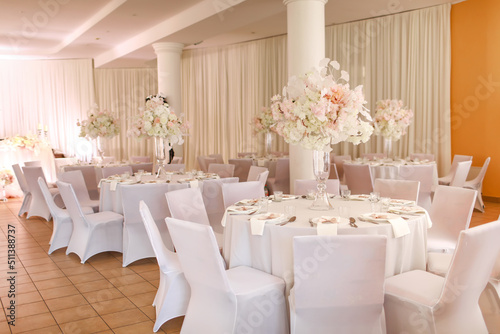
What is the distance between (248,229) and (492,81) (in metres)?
6.88

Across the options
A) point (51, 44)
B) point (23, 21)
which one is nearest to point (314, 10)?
point (23, 21)

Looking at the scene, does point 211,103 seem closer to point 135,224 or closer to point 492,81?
point 492,81

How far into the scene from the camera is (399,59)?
31.0 ft

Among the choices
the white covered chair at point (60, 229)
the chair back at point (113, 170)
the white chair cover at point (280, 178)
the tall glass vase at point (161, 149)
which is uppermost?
the tall glass vase at point (161, 149)

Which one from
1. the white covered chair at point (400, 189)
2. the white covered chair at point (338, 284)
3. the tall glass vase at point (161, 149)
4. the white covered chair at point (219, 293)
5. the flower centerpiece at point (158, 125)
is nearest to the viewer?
the white covered chair at point (338, 284)

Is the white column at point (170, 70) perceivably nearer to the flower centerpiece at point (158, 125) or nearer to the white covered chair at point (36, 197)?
the white covered chair at point (36, 197)

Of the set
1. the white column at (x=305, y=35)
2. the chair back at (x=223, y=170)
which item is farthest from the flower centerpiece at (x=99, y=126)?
the white column at (x=305, y=35)

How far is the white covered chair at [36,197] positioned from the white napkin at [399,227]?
5.76 m

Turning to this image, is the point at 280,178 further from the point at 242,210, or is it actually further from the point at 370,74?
the point at 242,210

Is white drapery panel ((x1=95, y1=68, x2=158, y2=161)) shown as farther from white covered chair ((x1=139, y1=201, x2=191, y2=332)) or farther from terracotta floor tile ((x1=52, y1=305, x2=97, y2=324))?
white covered chair ((x1=139, y1=201, x2=191, y2=332))

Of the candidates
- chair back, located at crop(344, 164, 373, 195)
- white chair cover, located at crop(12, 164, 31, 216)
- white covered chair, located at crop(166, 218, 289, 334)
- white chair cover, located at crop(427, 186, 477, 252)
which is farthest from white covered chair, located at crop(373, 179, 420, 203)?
white chair cover, located at crop(12, 164, 31, 216)

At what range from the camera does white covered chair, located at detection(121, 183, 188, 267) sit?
4.83 meters

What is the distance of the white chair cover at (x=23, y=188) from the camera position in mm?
7478

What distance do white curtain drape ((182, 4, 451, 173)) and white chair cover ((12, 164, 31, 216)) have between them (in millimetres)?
6047
